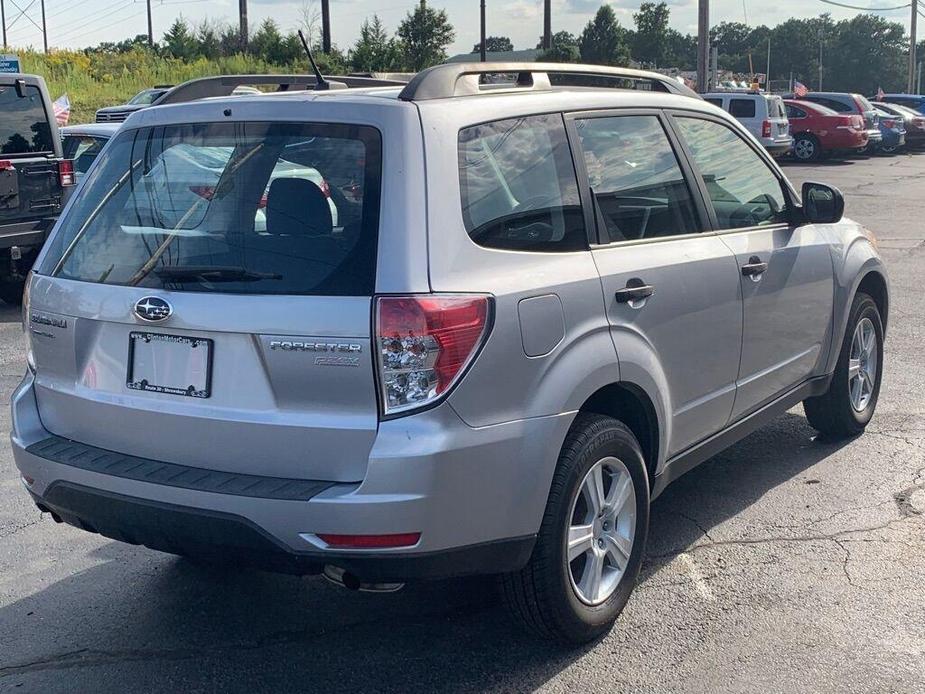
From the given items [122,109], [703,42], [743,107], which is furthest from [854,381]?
[703,42]

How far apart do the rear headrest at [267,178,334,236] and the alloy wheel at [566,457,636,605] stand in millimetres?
1165

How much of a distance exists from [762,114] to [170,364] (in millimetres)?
26168

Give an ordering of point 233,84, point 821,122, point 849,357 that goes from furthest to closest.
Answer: point 821,122
point 849,357
point 233,84

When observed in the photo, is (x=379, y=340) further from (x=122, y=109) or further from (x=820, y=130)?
(x=820, y=130)

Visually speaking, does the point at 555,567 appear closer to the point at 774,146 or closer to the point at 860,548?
the point at 860,548

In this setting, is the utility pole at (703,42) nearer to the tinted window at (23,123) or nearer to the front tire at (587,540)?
the tinted window at (23,123)

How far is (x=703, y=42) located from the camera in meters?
33.7

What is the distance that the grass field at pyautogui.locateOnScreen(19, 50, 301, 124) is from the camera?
1499 inches

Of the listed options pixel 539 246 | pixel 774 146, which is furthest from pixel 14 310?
pixel 774 146

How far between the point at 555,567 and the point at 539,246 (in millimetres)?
1009

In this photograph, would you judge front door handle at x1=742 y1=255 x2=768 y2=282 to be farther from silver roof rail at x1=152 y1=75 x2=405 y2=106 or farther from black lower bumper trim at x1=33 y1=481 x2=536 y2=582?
black lower bumper trim at x1=33 y1=481 x2=536 y2=582

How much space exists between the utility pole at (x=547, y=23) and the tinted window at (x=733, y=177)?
5169cm

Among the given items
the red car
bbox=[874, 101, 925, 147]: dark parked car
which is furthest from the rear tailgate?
bbox=[874, 101, 925, 147]: dark parked car

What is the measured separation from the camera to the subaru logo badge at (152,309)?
10.9 ft
